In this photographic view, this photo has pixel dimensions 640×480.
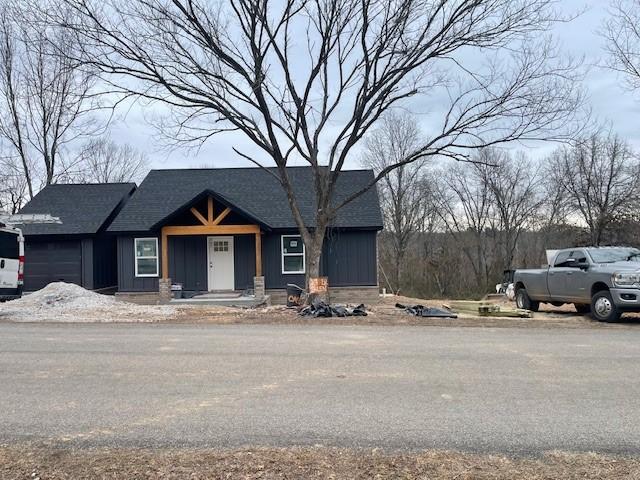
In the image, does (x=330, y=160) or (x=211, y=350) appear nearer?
(x=211, y=350)

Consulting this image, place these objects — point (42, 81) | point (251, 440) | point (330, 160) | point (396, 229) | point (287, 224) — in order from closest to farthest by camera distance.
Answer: point (251, 440), point (330, 160), point (287, 224), point (42, 81), point (396, 229)

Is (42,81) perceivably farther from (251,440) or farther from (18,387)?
(251,440)

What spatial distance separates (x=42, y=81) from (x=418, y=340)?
88.0ft

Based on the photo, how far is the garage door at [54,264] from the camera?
77.7ft

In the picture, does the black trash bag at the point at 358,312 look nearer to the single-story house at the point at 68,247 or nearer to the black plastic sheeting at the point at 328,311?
the black plastic sheeting at the point at 328,311

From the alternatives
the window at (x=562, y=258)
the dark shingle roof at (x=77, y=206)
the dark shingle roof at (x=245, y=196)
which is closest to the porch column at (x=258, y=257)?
the dark shingle roof at (x=245, y=196)

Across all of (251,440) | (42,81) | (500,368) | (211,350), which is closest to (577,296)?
(500,368)

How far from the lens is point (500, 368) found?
8.02 m

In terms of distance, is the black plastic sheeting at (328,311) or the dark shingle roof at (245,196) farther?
the dark shingle roof at (245,196)

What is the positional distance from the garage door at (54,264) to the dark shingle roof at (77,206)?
2.11ft

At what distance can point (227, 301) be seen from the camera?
19.8 meters

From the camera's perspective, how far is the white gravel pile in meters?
15.1

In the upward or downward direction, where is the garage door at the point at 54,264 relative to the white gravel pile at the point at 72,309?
upward

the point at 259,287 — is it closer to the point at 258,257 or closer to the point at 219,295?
the point at 258,257
